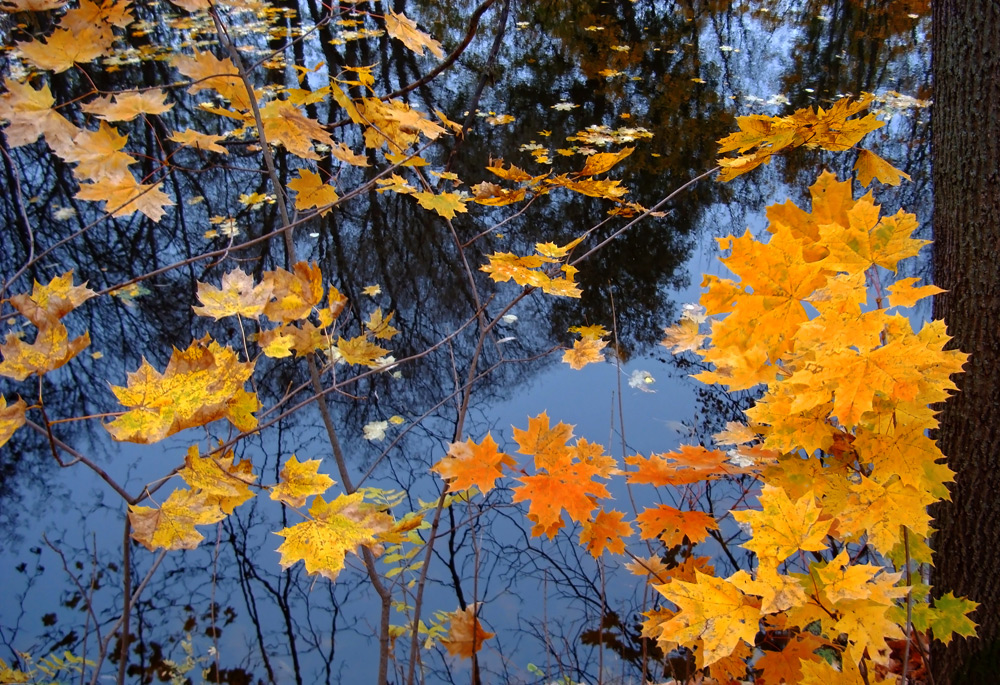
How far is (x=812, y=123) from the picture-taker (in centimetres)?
116

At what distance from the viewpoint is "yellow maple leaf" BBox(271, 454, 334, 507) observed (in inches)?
40.8

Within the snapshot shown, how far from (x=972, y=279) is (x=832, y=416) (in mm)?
761

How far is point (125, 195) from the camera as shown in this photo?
Answer: 1.36 metres

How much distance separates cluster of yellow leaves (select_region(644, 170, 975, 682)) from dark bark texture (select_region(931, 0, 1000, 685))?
48 cm

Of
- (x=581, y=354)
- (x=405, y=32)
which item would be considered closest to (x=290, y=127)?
(x=405, y=32)

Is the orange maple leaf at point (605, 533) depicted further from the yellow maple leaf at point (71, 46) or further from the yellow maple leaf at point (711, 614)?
the yellow maple leaf at point (71, 46)

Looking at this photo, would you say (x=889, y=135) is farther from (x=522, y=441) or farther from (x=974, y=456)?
(x=522, y=441)

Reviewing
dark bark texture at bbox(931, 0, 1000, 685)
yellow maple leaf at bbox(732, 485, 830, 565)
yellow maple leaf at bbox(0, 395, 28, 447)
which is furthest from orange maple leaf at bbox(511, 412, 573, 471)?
dark bark texture at bbox(931, 0, 1000, 685)

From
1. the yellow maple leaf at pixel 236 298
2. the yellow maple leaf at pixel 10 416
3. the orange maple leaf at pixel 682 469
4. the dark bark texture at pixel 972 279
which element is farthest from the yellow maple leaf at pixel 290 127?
the dark bark texture at pixel 972 279

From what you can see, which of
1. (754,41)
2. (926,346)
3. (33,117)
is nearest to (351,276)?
(33,117)

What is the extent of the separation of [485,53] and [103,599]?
7.40m

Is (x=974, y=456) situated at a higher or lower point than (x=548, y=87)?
lower

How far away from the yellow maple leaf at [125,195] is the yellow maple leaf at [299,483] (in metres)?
0.65

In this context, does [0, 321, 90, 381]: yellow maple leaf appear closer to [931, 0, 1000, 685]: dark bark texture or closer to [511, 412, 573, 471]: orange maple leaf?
[511, 412, 573, 471]: orange maple leaf
